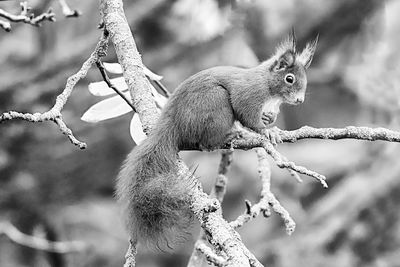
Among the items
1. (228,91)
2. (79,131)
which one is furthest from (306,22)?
(228,91)

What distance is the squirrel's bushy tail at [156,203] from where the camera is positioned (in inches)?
58.6

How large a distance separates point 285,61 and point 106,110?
A: 0.56 m

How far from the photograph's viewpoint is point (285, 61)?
2.05 metres

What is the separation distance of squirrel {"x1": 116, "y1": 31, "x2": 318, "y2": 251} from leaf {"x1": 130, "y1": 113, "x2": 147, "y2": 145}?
0.25 feet

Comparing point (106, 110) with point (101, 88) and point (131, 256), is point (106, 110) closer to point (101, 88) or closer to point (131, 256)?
point (101, 88)

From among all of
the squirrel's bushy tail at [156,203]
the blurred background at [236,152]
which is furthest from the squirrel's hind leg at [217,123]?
the blurred background at [236,152]

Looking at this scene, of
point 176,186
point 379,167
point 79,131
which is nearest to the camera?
point 176,186

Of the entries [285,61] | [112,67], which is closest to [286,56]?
[285,61]

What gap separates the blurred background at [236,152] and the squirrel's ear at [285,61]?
0.72m

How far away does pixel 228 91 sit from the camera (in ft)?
6.34

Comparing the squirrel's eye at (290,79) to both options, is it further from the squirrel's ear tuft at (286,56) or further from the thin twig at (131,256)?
the thin twig at (131,256)

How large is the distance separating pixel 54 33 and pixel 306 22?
123 cm

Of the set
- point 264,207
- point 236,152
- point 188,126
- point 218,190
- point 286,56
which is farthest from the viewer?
point 236,152

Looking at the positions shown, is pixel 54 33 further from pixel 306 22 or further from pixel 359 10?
pixel 359 10
